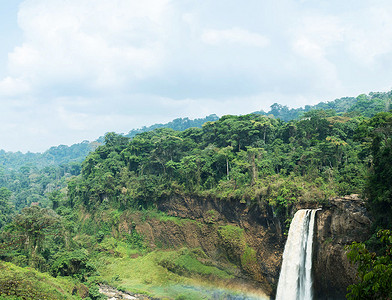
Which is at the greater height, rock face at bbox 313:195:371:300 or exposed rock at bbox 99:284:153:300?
rock face at bbox 313:195:371:300

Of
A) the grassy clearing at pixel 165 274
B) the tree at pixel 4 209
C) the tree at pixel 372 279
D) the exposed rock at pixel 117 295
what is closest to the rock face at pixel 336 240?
the grassy clearing at pixel 165 274

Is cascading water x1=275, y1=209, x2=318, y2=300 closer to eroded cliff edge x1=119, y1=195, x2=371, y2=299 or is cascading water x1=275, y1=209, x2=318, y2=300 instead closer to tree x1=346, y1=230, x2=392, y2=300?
eroded cliff edge x1=119, y1=195, x2=371, y2=299

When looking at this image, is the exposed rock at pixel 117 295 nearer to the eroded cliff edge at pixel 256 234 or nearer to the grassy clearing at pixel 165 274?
the grassy clearing at pixel 165 274

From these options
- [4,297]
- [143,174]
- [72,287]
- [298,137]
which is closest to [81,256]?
[72,287]

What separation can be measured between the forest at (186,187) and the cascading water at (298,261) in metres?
1.59

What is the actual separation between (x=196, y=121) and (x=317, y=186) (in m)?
93.6

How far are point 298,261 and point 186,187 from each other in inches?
568

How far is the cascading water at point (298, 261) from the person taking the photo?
20.2m

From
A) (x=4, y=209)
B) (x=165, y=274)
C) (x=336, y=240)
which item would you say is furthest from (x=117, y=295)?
(x=4, y=209)

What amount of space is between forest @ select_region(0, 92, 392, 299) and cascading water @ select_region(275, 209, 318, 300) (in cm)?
159

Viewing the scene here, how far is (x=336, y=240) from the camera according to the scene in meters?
18.9

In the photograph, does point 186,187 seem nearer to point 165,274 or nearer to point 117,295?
point 165,274

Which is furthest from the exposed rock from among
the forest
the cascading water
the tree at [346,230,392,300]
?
the tree at [346,230,392,300]

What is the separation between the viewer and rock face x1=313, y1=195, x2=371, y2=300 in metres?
17.8
